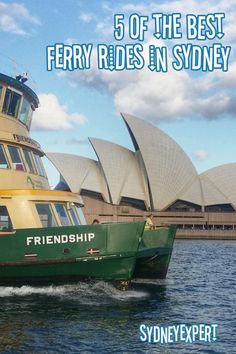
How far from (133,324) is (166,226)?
32.7 feet

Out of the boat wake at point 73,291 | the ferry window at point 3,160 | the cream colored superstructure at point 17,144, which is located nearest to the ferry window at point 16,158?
the cream colored superstructure at point 17,144

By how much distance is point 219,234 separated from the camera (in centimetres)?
8406

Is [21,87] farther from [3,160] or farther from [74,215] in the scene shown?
[74,215]

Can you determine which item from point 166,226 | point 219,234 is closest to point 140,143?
point 219,234

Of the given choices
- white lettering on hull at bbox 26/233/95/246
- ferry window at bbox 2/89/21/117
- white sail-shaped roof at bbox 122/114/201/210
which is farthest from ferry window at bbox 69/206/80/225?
white sail-shaped roof at bbox 122/114/201/210

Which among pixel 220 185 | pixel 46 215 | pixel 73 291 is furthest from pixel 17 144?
pixel 220 185

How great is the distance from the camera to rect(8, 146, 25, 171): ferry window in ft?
55.7

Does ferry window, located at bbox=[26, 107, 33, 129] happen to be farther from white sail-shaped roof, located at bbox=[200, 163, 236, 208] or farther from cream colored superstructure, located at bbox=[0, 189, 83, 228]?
white sail-shaped roof, located at bbox=[200, 163, 236, 208]

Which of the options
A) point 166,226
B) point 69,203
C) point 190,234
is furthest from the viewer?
point 190,234

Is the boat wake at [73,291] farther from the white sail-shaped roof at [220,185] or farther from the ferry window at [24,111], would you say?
the white sail-shaped roof at [220,185]

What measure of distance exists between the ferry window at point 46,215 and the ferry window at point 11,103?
461cm

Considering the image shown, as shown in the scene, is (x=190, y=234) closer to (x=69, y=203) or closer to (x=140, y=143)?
(x=140, y=143)

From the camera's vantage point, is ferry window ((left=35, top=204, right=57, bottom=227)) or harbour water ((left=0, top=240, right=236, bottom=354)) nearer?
harbour water ((left=0, top=240, right=236, bottom=354))

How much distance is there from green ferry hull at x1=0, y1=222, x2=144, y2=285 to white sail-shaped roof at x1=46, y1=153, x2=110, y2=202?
7528cm
